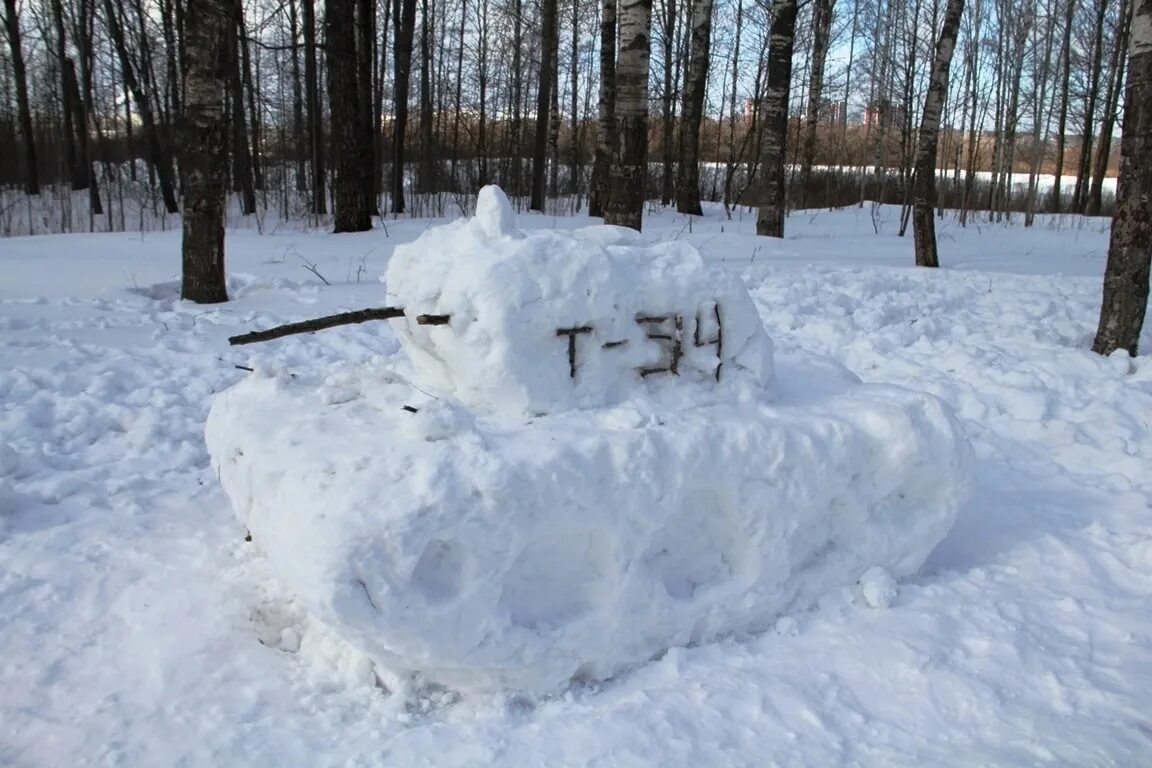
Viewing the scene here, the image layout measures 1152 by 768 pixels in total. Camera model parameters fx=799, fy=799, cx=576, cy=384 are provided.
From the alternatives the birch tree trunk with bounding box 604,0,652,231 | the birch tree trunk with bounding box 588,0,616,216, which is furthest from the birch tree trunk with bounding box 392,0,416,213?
the birch tree trunk with bounding box 604,0,652,231

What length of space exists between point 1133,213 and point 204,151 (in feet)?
22.5

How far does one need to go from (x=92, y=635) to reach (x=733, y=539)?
7.13 ft

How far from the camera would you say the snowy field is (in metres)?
2.21

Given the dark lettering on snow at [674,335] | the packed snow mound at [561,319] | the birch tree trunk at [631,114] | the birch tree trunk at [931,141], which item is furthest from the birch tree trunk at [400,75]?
the dark lettering on snow at [674,335]

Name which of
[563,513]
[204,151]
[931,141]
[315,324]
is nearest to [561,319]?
[563,513]

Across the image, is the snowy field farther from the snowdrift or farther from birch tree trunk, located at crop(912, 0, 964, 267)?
birch tree trunk, located at crop(912, 0, 964, 267)

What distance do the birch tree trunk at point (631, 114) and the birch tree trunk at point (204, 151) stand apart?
3.53 meters

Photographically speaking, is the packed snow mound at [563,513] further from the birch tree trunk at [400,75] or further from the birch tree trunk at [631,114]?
the birch tree trunk at [400,75]

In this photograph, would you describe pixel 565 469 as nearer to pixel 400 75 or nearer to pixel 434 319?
pixel 434 319

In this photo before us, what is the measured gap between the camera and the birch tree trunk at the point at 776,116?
10719 millimetres

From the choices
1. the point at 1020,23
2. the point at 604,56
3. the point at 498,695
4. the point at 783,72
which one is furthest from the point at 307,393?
the point at 1020,23

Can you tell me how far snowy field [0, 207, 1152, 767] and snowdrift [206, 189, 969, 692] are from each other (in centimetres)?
20

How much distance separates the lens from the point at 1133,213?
17.8 ft

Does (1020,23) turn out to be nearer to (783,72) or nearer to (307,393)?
(783,72)
